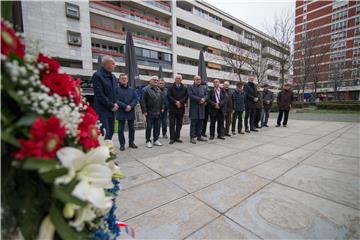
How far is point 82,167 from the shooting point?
737 mm

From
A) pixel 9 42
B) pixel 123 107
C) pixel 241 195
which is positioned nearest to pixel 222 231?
pixel 241 195

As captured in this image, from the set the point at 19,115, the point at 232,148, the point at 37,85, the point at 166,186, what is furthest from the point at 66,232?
the point at 232,148

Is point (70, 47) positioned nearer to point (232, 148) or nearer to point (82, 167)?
point (232, 148)

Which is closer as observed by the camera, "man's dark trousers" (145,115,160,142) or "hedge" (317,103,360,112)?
"man's dark trousers" (145,115,160,142)

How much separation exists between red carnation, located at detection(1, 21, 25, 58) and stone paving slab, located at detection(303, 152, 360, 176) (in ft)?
13.2

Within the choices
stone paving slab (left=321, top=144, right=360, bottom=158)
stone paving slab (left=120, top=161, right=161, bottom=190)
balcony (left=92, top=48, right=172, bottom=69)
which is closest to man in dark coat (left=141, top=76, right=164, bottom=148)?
stone paving slab (left=120, top=161, right=161, bottom=190)

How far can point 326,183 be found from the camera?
2.47 meters

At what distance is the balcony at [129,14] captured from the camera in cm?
1989

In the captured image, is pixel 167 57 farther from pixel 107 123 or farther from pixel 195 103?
pixel 107 123

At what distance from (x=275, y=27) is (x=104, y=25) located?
18050 mm

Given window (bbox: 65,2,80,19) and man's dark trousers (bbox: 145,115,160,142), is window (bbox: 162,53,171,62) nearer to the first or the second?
window (bbox: 65,2,80,19)

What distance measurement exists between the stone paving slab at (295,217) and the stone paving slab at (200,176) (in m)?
0.60

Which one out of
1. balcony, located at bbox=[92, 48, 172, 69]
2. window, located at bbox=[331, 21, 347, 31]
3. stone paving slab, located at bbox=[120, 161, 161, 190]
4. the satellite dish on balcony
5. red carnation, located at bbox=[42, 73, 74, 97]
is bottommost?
stone paving slab, located at bbox=[120, 161, 161, 190]

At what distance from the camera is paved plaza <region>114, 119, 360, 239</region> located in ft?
5.25
